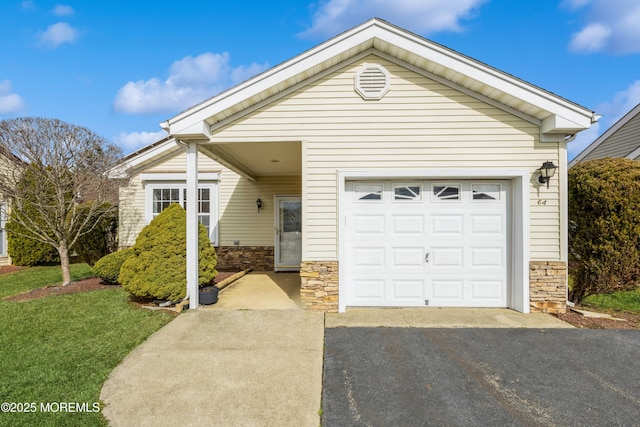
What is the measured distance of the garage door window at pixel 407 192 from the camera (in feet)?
18.5

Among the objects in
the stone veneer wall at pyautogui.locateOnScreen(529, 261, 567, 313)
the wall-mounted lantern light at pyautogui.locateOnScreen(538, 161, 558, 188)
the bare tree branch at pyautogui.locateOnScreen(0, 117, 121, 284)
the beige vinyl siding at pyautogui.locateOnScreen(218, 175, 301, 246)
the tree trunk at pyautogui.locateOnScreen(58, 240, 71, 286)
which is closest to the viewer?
the wall-mounted lantern light at pyautogui.locateOnScreen(538, 161, 558, 188)

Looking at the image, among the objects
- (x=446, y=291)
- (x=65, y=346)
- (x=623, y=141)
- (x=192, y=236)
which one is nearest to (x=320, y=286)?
(x=446, y=291)

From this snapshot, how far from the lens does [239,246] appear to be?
9.98 metres

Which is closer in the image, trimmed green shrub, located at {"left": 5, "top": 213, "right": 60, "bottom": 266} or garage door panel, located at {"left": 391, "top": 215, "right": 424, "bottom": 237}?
garage door panel, located at {"left": 391, "top": 215, "right": 424, "bottom": 237}

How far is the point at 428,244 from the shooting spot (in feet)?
18.4

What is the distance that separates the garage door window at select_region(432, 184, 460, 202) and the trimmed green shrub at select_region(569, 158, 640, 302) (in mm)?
1993

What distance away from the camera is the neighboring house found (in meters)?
11.3

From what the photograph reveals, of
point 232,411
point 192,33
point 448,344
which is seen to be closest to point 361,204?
point 448,344

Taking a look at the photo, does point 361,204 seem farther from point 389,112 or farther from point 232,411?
point 232,411

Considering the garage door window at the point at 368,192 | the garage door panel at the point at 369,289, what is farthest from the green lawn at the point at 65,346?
the garage door window at the point at 368,192

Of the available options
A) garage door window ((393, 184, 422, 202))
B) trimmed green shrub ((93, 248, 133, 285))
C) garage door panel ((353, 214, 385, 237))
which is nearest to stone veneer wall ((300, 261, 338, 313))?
garage door panel ((353, 214, 385, 237))

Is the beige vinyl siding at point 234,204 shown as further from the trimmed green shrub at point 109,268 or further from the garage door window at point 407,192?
the garage door window at point 407,192

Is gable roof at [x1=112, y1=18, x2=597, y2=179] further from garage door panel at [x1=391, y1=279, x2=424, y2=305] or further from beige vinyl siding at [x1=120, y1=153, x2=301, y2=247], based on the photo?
beige vinyl siding at [x1=120, y1=153, x2=301, y2=247]

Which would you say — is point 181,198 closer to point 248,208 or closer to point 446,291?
point 248,208
